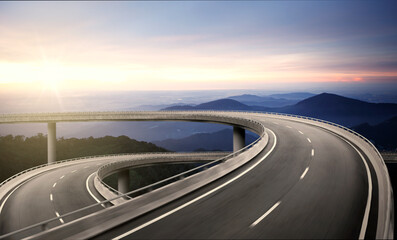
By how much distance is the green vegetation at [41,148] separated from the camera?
128 m

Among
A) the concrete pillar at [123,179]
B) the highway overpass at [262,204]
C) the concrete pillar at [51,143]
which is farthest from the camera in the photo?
the concrete pillar at [51,143]

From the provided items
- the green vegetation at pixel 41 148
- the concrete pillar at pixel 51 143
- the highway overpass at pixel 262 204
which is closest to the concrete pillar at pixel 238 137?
the highway overpass at pixel 262 204

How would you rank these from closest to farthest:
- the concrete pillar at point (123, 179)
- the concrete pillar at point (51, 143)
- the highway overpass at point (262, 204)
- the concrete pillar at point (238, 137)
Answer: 1. the highway overpass at point (262, 204)
2. the concrete pillar at point (238, 137)
3. the concrete pillar at point (123, 179)
4. the concrete pillar at point (51, 143)

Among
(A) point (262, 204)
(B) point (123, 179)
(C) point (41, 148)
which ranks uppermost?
(A) point (262, 204)

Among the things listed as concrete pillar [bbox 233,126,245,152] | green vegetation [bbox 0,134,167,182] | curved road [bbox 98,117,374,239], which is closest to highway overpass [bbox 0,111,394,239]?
curved road [bbox 98,117,374,239]

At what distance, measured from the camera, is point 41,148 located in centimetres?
15312

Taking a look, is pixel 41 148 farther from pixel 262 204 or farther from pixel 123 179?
pixel 262 204

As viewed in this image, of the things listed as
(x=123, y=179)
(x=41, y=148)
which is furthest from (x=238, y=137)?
(x=41, y=148)

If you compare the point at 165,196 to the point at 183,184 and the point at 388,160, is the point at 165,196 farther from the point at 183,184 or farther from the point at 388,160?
the point at 388,160

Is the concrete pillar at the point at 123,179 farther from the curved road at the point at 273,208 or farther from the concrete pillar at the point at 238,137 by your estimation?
the curved road at the point at 273,208

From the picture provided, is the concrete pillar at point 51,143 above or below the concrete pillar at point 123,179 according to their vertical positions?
above

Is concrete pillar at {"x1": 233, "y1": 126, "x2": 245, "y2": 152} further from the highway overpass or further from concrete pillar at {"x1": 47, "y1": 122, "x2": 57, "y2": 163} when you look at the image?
concrete pillar at {"x1": 47, "y1": 122, "x2": 57, "y2": 163}

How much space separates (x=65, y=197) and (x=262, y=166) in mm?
24003

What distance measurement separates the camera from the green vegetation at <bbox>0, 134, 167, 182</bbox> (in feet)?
420
